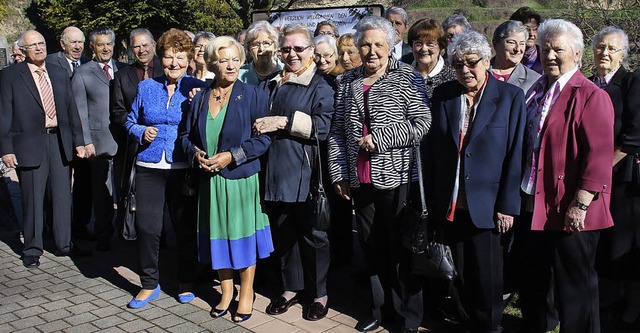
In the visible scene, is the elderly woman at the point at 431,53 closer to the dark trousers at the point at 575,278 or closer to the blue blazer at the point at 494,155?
the blue blazer at the point at 494,155

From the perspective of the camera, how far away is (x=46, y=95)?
6.20 meters

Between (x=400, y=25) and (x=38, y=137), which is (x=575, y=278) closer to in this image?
(x=400, y=25)

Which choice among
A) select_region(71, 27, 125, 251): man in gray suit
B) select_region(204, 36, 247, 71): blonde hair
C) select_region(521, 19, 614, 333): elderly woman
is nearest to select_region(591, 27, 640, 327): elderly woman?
select_region(521, 19, 614, 333): elderly woman

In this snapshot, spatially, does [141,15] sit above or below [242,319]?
above

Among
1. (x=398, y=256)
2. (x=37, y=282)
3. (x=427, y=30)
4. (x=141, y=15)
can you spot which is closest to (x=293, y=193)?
(x=398, y=256)

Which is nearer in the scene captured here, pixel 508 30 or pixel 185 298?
pixel 508 30

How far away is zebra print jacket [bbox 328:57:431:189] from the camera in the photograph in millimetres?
4000

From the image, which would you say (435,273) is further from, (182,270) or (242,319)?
(182,270)

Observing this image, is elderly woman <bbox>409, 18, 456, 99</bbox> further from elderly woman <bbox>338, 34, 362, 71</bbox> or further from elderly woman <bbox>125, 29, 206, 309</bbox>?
elderly woman <bbox>125, 29, 206, 309</bbox>

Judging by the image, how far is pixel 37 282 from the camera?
5.69 metres

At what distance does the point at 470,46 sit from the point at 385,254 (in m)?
1.53

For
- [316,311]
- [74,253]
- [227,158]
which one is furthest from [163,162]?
[74,253]

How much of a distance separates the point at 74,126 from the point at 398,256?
3.74 m

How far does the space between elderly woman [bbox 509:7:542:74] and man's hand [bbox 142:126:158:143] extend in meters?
3.10
